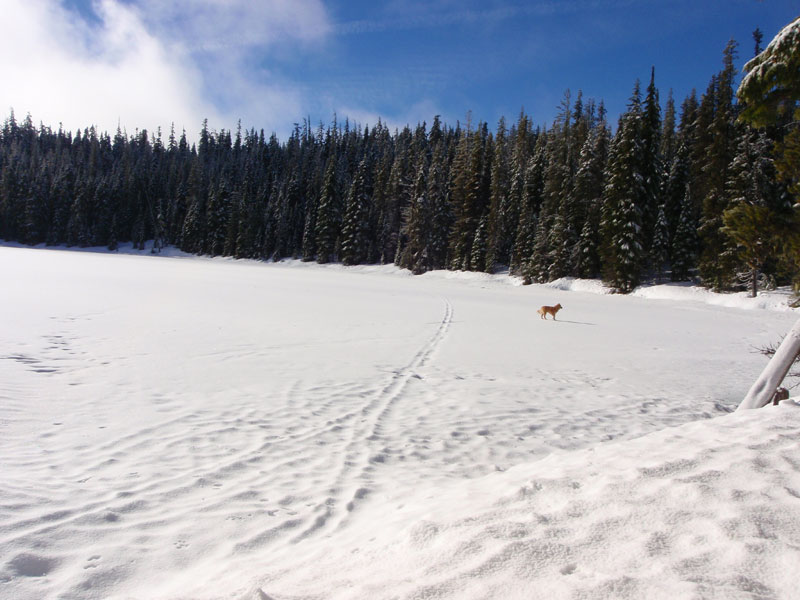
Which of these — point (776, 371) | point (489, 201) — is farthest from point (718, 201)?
point (776, 371)

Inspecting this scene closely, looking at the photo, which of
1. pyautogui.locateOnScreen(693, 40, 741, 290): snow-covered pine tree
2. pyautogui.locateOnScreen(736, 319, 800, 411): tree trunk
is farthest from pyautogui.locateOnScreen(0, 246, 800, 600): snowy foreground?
pyautogui.locateOnScreen(693, 40, 741, 290): snow-covered pine tree

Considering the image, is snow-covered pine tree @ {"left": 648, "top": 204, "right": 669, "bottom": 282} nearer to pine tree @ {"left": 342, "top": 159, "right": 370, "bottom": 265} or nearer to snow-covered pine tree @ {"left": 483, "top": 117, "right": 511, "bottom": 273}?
snow-covered pine tree @ {"left": 483, "top": 117, "right": 511, "bottom": 273}

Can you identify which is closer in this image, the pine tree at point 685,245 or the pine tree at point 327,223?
the pine tree at point 685,245

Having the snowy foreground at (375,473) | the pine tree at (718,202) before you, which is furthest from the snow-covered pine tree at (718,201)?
the snowy foreground at (375,473)

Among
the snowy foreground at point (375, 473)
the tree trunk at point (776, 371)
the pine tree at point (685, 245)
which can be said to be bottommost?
the snowy foreground at point (375, 473)

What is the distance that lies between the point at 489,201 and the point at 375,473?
54411 mm

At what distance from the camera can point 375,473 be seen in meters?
4.62

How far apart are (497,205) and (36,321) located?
47.0 meters

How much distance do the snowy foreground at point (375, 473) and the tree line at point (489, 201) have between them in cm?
376

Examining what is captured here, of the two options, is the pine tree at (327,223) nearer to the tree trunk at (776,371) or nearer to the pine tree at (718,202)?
the pine tree at (718,202)

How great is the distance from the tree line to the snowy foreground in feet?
12.3

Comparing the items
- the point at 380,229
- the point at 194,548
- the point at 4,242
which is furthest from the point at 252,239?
the point at 194,548

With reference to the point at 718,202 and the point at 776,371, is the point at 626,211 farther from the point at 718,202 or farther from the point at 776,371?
the point at 776,371

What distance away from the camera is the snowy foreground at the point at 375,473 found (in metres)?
2.35
